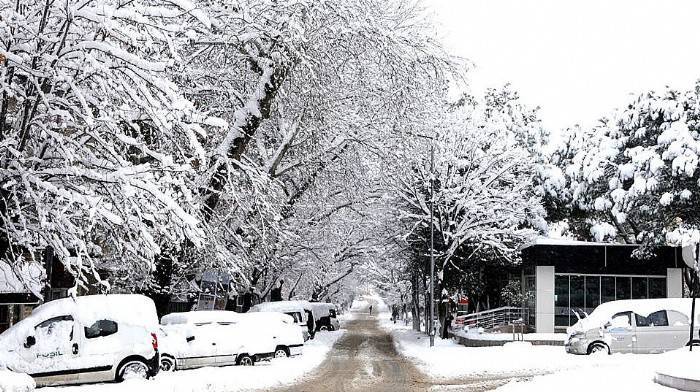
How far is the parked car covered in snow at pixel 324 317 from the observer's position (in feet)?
189

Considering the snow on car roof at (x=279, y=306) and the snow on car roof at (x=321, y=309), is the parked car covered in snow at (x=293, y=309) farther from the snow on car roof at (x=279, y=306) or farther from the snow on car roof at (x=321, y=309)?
the snow on car roof at (x=321, y=309)

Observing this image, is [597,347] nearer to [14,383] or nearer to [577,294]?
[577,294]

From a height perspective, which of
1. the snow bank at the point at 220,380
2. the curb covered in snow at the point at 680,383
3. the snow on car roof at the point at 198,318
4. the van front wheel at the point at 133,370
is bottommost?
the snow bank at the point at 220,380

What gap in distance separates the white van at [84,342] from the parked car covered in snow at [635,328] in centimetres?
1380

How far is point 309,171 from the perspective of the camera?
26.6m

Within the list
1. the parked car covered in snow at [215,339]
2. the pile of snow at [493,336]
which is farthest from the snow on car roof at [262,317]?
the pile of snow at [493,336]

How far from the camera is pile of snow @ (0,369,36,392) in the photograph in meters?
12.0

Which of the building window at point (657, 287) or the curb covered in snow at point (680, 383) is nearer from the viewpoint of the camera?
the curb covered in snow at point (680, 383)

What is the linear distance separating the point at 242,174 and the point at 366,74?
4087mm

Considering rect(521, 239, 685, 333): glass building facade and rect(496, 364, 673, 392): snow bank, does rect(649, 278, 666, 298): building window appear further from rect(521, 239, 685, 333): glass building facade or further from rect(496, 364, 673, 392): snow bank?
rect(496, 364, 673, 392): snow bank

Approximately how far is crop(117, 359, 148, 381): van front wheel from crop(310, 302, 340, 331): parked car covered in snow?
38.8 meters

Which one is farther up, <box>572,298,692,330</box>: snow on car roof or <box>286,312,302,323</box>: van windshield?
<box>572,298,692,330</box>: snow on car roof

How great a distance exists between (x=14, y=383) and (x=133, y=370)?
5915mm

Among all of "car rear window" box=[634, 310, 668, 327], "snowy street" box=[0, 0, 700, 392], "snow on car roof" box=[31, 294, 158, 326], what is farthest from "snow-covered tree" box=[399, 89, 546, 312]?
"snow on car roof" box=[31, 294, 158, 326]
